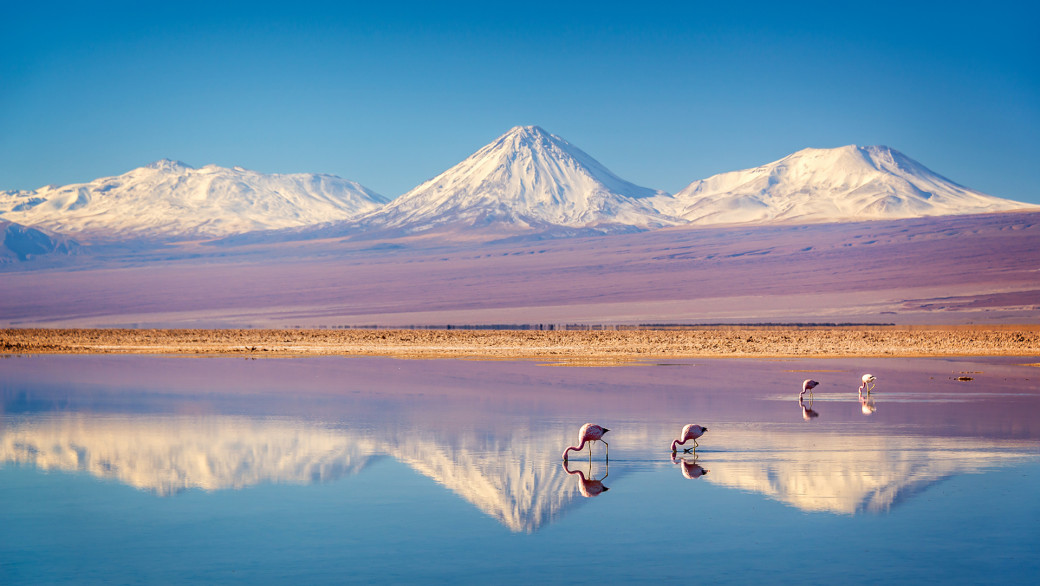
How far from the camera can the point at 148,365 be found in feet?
117

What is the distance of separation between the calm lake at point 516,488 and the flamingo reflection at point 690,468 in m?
0.08

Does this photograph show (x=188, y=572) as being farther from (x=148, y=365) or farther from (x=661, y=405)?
(x=148, y=365)

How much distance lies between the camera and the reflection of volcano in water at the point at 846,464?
1166 centimetres

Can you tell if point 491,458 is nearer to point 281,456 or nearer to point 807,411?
point 281,456

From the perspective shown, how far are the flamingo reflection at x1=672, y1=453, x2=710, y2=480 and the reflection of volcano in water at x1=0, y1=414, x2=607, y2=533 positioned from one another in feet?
4.92

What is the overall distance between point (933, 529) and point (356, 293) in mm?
126651

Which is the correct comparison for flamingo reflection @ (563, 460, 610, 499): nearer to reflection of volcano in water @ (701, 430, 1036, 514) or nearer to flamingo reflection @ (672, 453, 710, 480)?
flamingo reflection @ (672, 453, 710, 480)

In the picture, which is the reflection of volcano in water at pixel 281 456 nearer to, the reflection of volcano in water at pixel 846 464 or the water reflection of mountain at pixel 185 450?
the water reflection of mountain at pixel 185 450

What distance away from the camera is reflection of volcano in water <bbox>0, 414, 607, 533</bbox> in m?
12.1

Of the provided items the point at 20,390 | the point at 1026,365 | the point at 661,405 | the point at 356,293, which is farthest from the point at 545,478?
the point at 356,293

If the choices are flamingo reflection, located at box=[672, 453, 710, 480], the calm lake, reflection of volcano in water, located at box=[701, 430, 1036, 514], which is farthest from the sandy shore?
flamingo reflection, located at box=[672, 453, 710, 480]

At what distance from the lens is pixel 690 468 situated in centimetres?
1354

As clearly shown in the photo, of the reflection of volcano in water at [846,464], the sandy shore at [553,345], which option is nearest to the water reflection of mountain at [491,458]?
the reflection of volcano in water at [846,464]

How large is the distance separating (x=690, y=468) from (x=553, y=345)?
112 ft
